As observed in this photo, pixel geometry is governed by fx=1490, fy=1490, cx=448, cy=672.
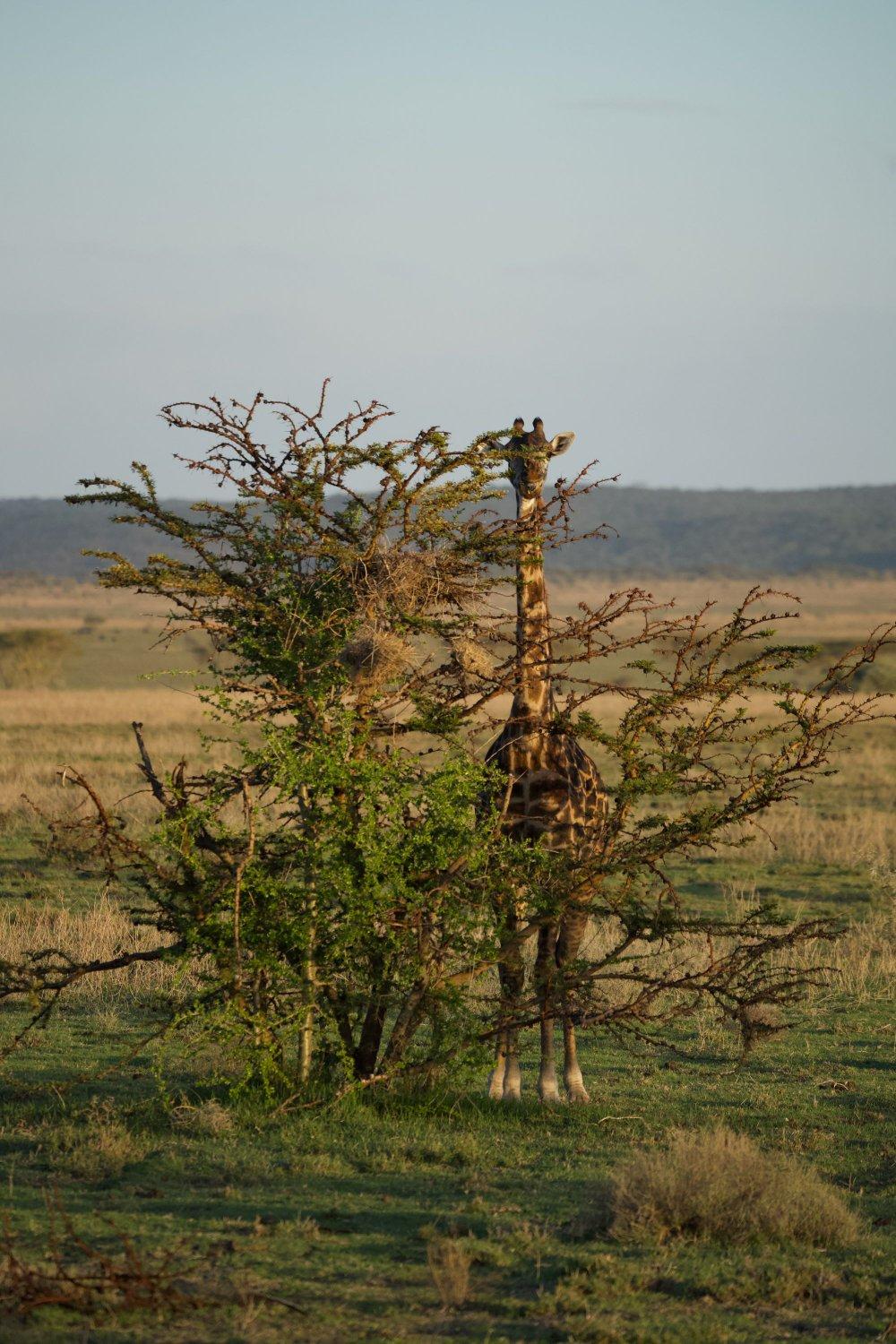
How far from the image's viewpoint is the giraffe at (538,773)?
795cm

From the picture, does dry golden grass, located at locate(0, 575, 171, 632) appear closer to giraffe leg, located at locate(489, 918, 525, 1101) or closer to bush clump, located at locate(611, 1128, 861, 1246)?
giraffe leg, located at locate(489, 918, 525, 1101)

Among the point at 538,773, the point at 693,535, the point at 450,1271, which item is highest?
the point at 693,535

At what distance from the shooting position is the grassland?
5.04 m

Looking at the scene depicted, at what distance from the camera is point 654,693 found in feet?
25.8

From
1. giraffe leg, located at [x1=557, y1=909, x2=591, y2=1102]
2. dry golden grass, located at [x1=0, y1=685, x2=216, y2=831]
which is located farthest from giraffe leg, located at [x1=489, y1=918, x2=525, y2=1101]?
dry golden grass, located at [x1=0, y1=685, x2=216, y2=831]

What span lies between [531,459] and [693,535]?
465 ft

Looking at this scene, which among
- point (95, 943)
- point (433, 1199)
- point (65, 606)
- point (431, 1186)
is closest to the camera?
point (433, 1199)

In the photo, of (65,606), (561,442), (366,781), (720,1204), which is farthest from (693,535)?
(720,1204)

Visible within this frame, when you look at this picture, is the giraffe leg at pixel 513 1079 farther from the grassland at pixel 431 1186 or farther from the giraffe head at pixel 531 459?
the giraffe head at pixel 531 459

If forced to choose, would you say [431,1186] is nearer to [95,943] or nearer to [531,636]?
[531,636]

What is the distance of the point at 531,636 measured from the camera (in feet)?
26.6

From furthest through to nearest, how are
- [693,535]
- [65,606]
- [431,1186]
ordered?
[693,535] < [65,606] < [431,1186]

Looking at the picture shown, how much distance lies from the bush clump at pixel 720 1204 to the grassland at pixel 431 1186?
0.20 ft

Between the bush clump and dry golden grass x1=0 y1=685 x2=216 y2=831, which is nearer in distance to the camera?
the bush clump
